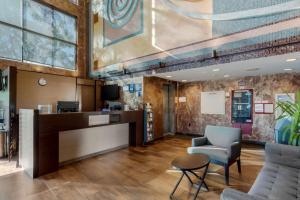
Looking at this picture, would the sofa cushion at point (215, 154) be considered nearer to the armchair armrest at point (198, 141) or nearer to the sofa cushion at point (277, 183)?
the armchair armrest at point (198, 141)

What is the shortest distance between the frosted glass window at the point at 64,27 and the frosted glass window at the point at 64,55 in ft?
0.89

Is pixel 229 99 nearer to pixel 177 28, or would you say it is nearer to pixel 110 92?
pixel 177 28

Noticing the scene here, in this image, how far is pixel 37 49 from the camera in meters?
5.93

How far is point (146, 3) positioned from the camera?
566 cm

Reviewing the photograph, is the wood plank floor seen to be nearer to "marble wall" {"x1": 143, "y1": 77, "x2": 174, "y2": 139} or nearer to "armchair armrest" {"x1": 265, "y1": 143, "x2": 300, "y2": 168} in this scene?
"armchair armrest" {"x1": 265, "y1": 143, "x2": 300, "y2": 168}

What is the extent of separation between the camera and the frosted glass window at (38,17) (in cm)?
571

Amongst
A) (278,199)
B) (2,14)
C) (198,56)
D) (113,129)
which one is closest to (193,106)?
(198,56)

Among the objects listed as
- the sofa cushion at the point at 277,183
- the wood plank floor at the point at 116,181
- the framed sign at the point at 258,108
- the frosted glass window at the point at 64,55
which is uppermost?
the frosted glass window at the point at 64,55

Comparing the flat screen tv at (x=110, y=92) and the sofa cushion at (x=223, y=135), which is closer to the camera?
the sofa cushion at (x=223, y=135)

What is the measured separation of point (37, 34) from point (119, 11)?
308 cm

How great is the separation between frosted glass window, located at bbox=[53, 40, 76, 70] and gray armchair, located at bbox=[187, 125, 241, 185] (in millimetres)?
5711

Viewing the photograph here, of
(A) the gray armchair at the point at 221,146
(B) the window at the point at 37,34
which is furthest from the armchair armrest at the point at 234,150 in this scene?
(B) the window at the point at 37,34

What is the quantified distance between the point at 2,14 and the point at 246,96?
814 centimetres

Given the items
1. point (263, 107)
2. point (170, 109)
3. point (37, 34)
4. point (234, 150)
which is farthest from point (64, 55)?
point (263, 107)
